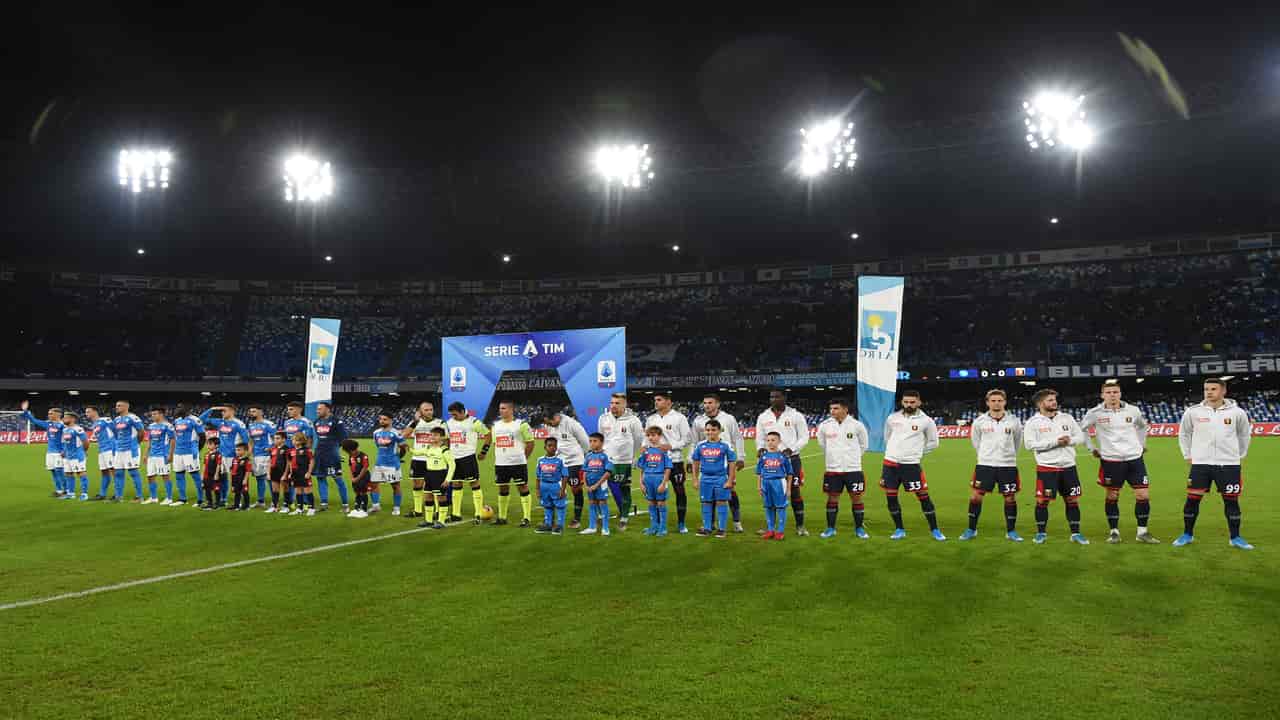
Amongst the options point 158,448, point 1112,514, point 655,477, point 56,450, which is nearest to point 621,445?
point 655,477

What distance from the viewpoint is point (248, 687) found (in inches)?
209

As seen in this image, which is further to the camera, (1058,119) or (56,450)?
(1058,119)

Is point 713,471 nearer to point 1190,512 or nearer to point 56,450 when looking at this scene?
point 1190,512

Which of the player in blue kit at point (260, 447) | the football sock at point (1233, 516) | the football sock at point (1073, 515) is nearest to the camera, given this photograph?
the football sock at point (1233, 516)

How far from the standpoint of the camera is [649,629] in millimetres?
6668

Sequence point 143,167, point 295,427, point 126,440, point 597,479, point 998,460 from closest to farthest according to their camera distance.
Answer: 1. point 998,460
2. point 597,479
3. point 295,427
4. point 126,440
5. point 143,167

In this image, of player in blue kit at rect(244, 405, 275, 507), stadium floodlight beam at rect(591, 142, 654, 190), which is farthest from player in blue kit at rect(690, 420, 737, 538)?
stadium floodlight beam at rect(591, 142, 654, 190)

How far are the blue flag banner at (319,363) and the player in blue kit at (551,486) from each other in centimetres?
1021

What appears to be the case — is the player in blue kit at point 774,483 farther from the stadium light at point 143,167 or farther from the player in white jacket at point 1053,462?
the stadium light at point 143,167

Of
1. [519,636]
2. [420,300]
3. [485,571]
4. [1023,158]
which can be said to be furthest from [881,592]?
[420,300]

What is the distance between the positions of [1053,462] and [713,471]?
4919 millimetres

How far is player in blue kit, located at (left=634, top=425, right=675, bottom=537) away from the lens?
12.0 m

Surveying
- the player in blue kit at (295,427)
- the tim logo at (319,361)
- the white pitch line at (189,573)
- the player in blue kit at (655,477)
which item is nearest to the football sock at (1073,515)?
the player in blue kit at (655,477)

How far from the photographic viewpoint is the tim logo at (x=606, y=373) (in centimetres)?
1680
